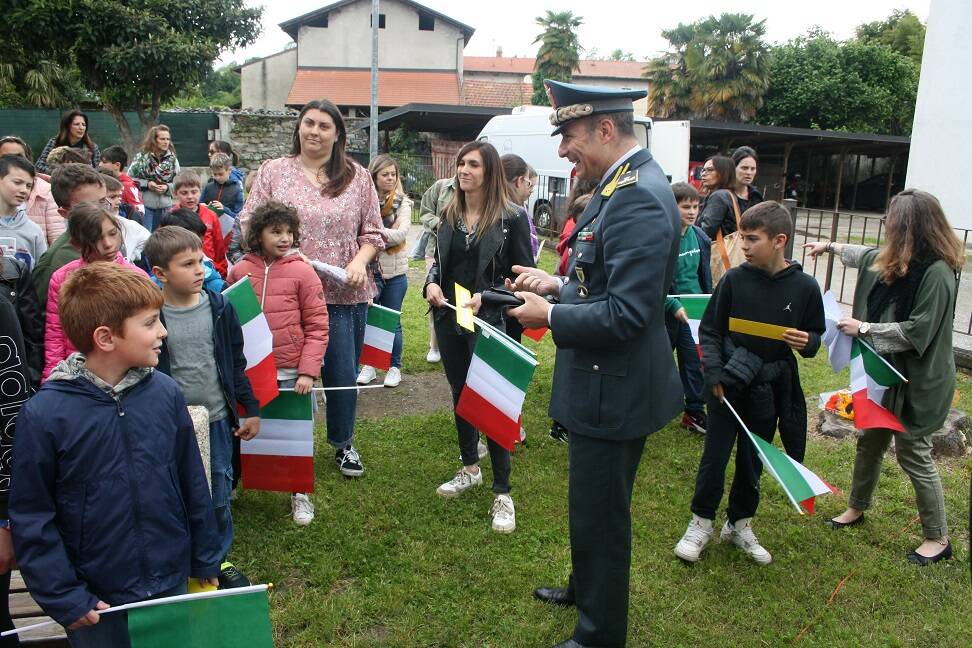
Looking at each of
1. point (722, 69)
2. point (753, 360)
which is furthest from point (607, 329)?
point (722, 69)

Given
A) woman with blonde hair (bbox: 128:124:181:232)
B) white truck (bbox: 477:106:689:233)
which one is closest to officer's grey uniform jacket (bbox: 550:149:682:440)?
woman with blonde hair (bbox: 128:124:181:232)

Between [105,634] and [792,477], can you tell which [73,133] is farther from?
[792,477]

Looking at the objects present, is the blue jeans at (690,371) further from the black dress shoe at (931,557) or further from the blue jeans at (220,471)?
the blue jeans at (220,471)

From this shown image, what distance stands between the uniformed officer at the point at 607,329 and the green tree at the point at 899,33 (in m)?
46.8

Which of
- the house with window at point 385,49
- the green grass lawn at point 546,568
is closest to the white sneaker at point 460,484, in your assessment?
the green grass lawn at point 546,568

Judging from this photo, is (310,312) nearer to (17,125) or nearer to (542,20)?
(17,125)

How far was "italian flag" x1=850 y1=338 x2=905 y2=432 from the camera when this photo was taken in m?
3.63

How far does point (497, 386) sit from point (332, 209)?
1.41 m

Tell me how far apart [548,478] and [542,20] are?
4900 centimetres

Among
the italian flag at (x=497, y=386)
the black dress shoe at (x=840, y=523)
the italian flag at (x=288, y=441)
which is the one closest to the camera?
the italian flag at (x=497, y=386)

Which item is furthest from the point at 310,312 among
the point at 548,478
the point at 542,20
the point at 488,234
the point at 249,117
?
the point at 542,20

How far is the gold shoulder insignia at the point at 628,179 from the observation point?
7.83ft

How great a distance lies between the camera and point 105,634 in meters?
2.10

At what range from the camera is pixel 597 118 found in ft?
8.30
